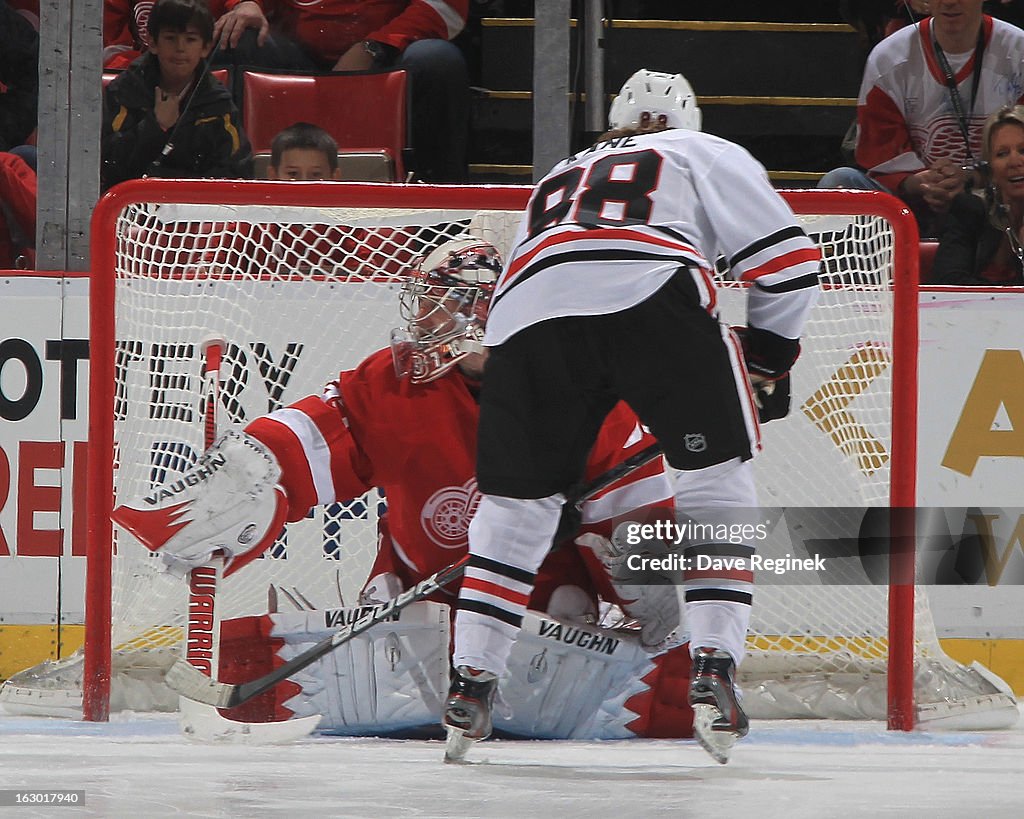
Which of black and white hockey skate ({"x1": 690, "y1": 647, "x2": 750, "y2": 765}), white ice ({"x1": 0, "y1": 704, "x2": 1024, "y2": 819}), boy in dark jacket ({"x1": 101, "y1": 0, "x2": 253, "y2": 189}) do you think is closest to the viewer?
white ice ({"x1": 0, "y1": 704, "x2": 1024, "y2": 819})

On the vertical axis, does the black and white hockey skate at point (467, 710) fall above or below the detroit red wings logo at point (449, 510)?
below

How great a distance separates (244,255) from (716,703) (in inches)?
50.4

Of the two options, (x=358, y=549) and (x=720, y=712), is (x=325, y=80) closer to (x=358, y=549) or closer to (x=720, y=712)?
(x=358, y=549)

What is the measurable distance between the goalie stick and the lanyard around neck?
5.20 feet

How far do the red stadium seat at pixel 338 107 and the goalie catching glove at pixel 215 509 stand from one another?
3.97ft

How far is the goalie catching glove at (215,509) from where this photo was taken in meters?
2.38

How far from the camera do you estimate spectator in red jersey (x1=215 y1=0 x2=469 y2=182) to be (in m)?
3.61

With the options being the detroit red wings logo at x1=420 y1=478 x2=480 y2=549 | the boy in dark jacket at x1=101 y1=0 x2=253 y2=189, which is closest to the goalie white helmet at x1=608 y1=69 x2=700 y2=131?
the detroit red wings logo at x1=420 y1=478 x2=480 y2=549

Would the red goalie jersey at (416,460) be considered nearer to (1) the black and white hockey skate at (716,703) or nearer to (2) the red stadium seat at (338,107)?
(1) the black and white hockey skate at (716,703)

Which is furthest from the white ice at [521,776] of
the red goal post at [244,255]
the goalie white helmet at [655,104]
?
the goalie white helmet at [655,104]

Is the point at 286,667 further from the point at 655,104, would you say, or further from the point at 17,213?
the point at 17,213

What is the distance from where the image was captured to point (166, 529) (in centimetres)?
238

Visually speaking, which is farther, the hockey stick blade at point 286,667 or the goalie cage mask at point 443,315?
the goalie cage mask at point 443,315

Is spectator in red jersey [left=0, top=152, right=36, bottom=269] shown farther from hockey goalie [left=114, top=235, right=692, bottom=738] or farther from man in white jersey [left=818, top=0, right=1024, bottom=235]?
man in white jersey [left=818, top=0, right=1024, bottom=235]
